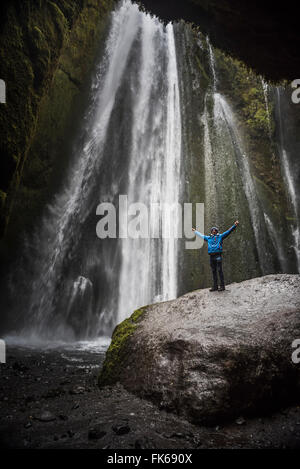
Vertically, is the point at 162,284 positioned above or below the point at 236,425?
above

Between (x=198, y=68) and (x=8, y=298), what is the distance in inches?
623

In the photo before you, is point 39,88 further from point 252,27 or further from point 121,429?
point 121,429

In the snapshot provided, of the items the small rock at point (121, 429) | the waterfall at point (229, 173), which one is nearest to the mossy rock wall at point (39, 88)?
the small rock at point (121, 429)

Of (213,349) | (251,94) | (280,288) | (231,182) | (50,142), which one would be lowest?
(213,349)

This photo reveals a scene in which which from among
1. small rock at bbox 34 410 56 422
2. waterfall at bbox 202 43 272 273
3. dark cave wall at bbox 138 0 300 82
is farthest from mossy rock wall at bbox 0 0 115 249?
waterfall at bbox 202 43 272 273

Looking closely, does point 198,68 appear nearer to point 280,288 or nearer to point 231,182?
point 231,182

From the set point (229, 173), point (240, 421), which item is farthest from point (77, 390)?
point (229, 173)

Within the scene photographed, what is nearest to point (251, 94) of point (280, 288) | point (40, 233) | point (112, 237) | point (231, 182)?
point (231, 182)

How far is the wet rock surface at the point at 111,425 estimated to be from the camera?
8.82 ft

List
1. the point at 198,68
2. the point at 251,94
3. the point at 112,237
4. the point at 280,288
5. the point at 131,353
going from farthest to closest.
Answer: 1. the point at 251,94
2. the point at 198,68
3. the point at 112,237
4. the point at 280,288
5. the point at 131,353

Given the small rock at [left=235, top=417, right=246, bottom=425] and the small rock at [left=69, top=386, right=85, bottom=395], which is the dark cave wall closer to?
the small rock at [left=235, top=417, right=246, bottom=425]

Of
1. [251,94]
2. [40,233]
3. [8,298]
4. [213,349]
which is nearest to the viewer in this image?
[213,349]

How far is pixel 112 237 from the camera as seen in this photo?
13.8 metres

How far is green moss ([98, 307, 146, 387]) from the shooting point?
168 inches
